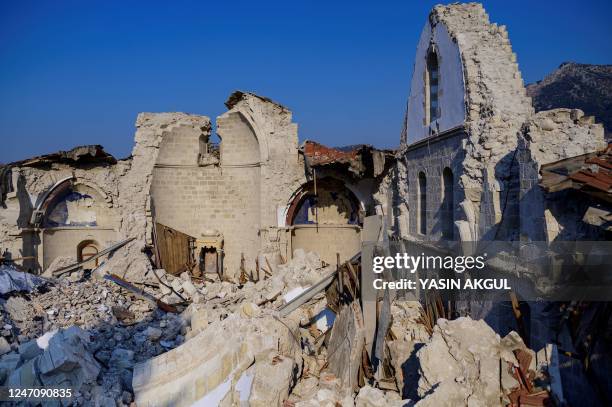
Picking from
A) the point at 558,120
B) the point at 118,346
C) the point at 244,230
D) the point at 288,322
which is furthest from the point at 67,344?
the point at 244,230

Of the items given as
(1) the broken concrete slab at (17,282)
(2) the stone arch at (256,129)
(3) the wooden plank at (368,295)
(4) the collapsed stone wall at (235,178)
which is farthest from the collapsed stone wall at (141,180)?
(3) the wooden plank at (368,295)

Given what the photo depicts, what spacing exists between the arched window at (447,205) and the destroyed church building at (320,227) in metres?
0.04

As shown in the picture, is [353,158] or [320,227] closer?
[353,158]

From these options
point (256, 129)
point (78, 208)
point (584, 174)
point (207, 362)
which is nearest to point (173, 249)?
point (78, 208)

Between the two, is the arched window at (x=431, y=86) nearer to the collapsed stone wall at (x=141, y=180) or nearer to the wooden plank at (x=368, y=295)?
the wooden plank at (x=368, y=295)

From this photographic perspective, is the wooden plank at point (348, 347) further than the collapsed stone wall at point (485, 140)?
Yes

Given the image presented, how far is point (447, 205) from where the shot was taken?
9820mm

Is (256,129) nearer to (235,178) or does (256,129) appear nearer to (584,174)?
(235,178)

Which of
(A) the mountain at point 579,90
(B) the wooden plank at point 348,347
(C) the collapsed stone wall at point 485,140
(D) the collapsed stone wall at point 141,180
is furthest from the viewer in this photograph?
(A) the mountain at point 579,90

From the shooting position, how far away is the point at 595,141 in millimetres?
6590

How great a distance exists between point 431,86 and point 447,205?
10.7 feet

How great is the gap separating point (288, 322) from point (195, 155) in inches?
396

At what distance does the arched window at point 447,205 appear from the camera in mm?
9750

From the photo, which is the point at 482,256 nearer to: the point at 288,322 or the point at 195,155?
the point at 288,322
